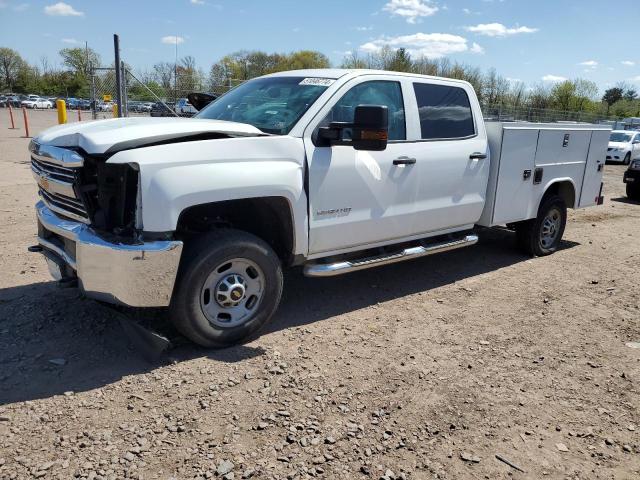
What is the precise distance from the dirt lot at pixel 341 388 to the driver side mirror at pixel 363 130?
5.06ft

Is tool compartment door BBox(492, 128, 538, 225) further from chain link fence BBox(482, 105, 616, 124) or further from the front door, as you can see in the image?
chain link fence BBox(482, 105, 616, 124)

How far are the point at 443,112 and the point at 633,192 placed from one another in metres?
9.34

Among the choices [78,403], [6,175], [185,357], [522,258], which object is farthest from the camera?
[6,175]

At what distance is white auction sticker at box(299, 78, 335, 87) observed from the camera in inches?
175

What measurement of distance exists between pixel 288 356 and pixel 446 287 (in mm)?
2335

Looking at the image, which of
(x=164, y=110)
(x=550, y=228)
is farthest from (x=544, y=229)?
(x=164, y=110)

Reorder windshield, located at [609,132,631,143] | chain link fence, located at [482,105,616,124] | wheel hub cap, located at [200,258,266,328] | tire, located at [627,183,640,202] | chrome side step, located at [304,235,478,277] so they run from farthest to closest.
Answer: chain link fence, located at [482,105,616,124] < windshield, located at [609,132,631,143] < tire, located at [627,183,640,202] < chrome side step, located at [304,235,478,277] < wheel hub cap, located at [200,258,266,328]

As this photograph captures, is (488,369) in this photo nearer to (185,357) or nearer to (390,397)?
(390,397)

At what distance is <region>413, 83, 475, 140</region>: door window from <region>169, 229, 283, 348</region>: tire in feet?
6.94

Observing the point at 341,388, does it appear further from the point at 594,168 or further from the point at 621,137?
the point at 621,137

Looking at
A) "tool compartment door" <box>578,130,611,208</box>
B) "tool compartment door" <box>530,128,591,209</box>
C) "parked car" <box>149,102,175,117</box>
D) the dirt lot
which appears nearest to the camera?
the dirt lot

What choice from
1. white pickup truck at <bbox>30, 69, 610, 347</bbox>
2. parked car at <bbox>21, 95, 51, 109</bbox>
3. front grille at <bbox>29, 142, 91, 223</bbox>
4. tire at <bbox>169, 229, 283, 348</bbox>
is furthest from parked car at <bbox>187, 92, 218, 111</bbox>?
parked car at <bbox>21, 95, 51, 109</bbox>

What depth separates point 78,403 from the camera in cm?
319

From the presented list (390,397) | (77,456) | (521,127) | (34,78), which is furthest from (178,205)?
(34,78)
